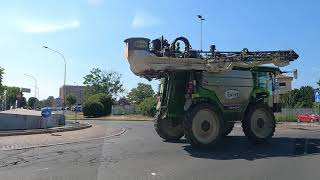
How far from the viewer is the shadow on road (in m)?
14.1

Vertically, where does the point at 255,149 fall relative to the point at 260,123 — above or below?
below

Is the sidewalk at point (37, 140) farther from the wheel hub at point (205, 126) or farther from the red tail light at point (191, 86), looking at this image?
the wheel hub at point (205, 126)

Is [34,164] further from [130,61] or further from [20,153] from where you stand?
[130,61]

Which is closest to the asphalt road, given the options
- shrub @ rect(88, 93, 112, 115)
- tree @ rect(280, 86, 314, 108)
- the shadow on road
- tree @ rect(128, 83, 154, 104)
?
the shadow on road

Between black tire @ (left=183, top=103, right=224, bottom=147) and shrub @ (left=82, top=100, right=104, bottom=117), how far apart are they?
173 ft

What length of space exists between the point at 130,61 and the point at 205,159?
15.1ft

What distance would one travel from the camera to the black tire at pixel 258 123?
1736 centimetres

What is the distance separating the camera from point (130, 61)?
Answer: 16094 millimetres

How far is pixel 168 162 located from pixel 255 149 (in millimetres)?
4176

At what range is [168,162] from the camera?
12.7 meters

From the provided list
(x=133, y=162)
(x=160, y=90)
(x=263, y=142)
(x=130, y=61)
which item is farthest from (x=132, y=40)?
(x=263, y=142)

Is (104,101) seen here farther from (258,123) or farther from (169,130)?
(258,123)

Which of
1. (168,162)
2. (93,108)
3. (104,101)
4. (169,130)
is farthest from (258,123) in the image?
(104,101)

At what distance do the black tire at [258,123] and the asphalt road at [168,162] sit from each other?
369 mm
